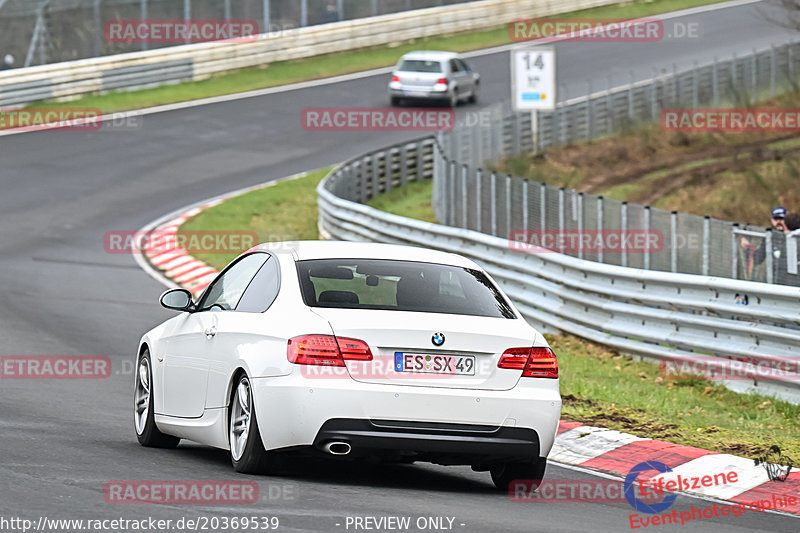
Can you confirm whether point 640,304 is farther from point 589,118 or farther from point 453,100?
point 453,100

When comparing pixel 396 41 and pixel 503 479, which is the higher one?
pixel 503 479

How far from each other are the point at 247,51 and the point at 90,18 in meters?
5.85

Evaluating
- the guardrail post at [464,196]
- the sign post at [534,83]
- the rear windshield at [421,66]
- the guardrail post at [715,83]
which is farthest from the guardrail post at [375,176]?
the guardrail post at [715,83]

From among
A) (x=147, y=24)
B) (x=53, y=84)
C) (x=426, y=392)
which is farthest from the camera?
(x=147, y=24)

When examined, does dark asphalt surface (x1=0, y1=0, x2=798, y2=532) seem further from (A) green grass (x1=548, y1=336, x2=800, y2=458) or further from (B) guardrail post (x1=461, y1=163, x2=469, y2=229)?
(B) guardrail post (x1=461, y1=163, x2=469, y2=229)

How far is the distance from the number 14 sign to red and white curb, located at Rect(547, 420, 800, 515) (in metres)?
22.7

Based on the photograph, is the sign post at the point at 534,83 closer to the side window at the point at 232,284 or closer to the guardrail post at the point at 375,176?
the guardrail post at the point at 375,176

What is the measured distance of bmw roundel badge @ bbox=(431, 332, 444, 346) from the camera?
8547 millimetres

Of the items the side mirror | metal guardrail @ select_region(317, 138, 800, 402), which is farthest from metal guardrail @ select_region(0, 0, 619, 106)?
the side mirror

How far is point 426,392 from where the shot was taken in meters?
8.53

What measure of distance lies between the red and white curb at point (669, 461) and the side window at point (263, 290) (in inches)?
100

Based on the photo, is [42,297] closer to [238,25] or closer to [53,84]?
[53,84]

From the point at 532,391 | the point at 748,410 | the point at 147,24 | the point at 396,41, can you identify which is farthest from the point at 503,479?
the point at 396,41

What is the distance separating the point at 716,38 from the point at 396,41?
11.4 m
